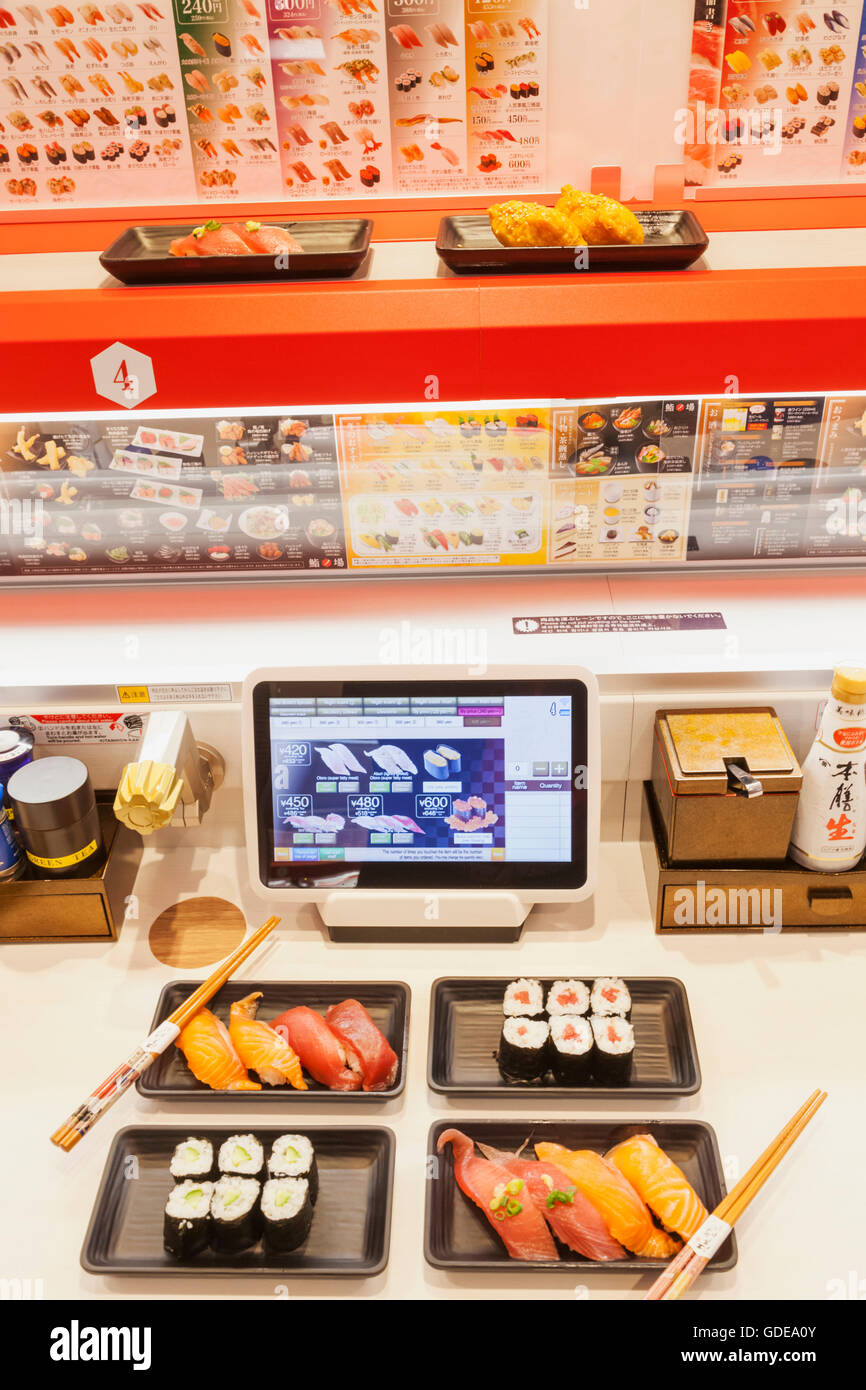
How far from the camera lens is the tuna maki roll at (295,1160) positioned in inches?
64.5

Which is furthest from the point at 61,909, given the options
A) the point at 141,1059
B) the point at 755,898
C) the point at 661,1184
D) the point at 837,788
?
the point at 837,788

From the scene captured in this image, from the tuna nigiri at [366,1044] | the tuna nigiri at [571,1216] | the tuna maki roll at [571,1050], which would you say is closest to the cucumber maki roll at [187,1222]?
the tuna nigiri at [366,1044]

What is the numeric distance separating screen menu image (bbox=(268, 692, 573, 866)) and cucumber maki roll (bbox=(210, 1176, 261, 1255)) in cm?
61

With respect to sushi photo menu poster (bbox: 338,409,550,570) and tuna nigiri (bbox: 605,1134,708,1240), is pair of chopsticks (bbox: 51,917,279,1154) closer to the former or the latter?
tuna nigiri (bbox: 605,1134,708,1240)

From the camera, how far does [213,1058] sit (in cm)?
183

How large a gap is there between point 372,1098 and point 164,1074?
0.38m

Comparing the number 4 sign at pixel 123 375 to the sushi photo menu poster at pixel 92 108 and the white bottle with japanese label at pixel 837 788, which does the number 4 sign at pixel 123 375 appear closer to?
the sushi photo menu poster at pixel 92 108

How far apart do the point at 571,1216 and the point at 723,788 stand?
77cm

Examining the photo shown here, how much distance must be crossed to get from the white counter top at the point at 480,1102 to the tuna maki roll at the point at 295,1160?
0.08 metres

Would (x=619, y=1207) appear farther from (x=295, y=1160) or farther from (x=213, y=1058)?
(x=213, y=1058)

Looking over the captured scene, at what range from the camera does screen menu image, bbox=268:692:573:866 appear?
76.5 inches

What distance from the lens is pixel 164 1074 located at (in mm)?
1853
